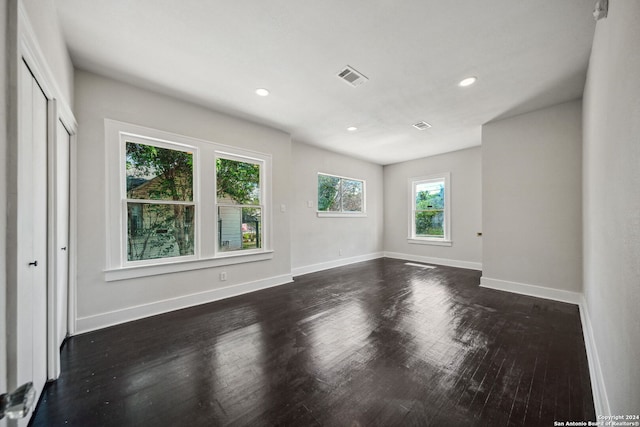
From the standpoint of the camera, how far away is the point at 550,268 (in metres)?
3.46

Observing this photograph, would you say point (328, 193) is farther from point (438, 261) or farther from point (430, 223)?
point (438, 261)

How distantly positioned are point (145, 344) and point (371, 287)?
10.1 ft

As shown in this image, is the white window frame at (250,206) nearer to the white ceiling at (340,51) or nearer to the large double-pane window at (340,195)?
the white ceiling at (340,51)

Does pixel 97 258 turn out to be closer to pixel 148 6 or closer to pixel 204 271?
pixel 204 271

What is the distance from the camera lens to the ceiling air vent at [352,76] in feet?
8.43

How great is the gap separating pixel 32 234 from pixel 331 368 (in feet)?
7.23

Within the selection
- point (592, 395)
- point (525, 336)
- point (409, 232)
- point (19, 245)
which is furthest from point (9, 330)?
point (409, 232)

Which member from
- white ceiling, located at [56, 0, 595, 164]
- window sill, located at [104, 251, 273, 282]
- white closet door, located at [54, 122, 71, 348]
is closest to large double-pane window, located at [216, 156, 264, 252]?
window sill, located at [104, 251, 273, 282]

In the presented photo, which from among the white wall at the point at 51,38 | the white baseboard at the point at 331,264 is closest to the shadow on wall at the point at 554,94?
the white baseboard at the point at 331,264

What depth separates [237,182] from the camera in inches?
152

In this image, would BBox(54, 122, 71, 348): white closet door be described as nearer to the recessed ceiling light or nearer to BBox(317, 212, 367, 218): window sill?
BBox(317, 212, 367, 218): window sill

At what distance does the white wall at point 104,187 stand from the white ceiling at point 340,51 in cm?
19

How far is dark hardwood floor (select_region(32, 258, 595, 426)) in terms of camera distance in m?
1.48

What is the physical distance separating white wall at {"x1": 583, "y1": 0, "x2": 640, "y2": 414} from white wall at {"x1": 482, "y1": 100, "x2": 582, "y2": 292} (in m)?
2.06
